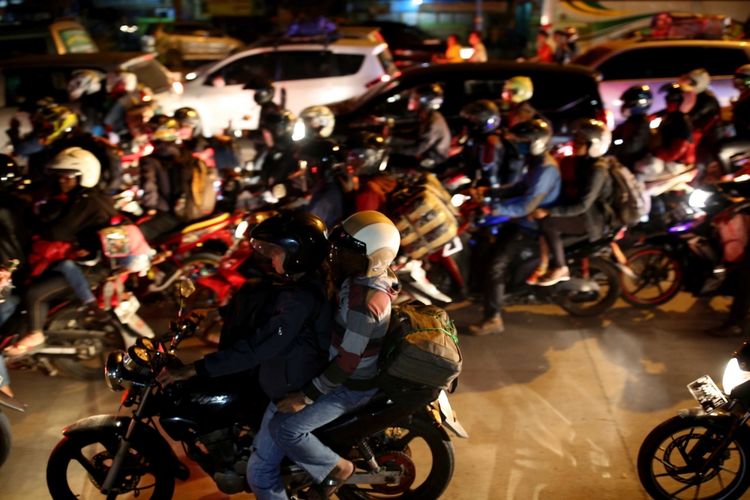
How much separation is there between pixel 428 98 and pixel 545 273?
2958 mm

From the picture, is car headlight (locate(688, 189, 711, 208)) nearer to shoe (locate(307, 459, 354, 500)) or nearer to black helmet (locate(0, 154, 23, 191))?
shoe (locate(307, 459, 354, 500))

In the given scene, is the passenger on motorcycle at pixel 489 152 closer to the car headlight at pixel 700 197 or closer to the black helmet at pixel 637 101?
the black helmet at pixel 637 101

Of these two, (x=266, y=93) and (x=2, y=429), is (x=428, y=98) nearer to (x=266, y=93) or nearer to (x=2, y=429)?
(x=266, y=93)

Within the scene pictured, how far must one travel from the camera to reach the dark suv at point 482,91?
9062mm

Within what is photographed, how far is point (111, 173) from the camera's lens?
22.1ft

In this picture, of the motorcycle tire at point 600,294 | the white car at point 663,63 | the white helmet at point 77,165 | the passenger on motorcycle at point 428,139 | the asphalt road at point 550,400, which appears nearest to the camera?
the asphalt road at point 550,400

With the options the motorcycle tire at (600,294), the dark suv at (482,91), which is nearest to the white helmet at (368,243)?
the motorcycle tire at (600,294)

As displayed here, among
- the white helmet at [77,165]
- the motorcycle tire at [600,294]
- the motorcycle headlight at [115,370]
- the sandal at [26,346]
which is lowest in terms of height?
the motorcycle tire at [600,294]

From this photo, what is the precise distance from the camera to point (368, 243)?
10.8ft

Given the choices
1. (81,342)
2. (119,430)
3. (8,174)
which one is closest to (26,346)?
(81,342)

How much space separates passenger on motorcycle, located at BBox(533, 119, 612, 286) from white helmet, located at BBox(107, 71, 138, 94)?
561 centimetres

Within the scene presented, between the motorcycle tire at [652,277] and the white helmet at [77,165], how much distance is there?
4.33m

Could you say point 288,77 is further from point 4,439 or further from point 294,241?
point 294,241

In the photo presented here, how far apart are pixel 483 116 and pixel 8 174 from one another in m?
4.09
